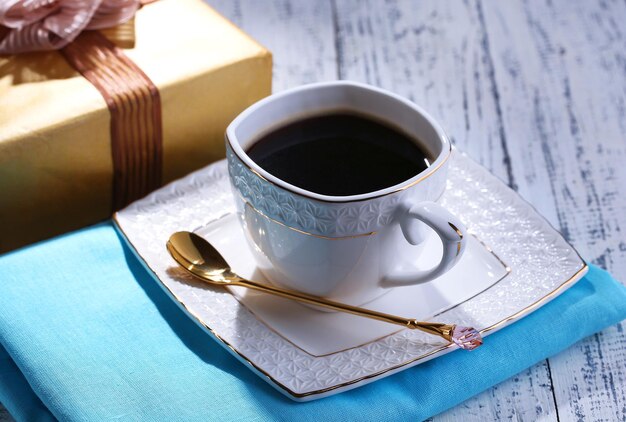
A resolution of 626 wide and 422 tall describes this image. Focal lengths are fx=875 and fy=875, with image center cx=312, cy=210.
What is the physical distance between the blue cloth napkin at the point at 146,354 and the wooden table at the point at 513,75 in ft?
0.19

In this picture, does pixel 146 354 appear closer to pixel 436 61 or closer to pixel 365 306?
pixel 365 306

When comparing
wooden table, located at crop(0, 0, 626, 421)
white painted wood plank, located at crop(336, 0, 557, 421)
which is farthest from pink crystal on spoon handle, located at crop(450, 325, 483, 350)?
white painted wood plank, located at crop(336, 0, 557, 421)

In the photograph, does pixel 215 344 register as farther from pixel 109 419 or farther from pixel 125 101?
pixel 125 101

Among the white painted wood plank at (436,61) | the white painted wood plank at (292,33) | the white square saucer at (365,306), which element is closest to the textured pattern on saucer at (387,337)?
the white square saucer at (365,306)

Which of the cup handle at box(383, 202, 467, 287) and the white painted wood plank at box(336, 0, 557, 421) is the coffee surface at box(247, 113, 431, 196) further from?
the white painted wood plank at box(336, 0, 557, 421)

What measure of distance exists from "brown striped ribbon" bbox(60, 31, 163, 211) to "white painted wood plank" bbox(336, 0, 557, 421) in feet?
1.04

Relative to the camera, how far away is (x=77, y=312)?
2.20 feet

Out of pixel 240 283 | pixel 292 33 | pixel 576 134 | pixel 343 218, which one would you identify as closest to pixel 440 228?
pixel 343 218

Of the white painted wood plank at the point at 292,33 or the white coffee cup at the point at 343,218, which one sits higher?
the white coffee cup at the point at 343,218

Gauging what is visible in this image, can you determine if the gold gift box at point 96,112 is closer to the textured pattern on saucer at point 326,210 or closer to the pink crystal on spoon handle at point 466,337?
the textured pattern on saucer at point 326,210

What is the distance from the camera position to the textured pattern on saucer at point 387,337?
0.63 meters

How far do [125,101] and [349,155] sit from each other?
0.71ft

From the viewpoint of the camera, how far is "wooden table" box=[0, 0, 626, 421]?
88 centimetres

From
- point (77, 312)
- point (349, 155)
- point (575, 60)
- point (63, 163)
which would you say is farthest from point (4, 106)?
point (575, 60)
